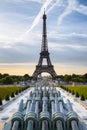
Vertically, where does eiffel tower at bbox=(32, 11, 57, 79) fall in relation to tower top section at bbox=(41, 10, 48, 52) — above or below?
below

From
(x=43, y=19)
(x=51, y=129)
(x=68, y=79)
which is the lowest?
(x=51, y=129)

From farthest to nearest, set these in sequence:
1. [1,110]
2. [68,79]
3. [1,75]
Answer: [1,75] < [68,79] < [1,110]

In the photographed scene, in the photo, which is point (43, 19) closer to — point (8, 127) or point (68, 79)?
point (68, 79)

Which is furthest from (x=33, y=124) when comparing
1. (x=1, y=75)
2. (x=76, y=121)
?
(x=1, y=75)

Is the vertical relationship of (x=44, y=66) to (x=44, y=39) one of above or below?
below

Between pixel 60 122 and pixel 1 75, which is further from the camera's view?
pixel 1 75

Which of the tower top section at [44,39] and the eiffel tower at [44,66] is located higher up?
the tower top section at [44,39]

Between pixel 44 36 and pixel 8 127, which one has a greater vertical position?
pixel 44 36

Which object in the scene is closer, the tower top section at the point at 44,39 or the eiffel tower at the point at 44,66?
the tower top section at the point at 44,39

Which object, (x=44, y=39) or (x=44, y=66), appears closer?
(x=44, y=39)

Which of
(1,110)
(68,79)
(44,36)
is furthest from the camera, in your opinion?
(68,79)

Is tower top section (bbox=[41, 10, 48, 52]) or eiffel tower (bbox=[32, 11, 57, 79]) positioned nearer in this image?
tower top section (bbox=[41, 10, 48, 52])
